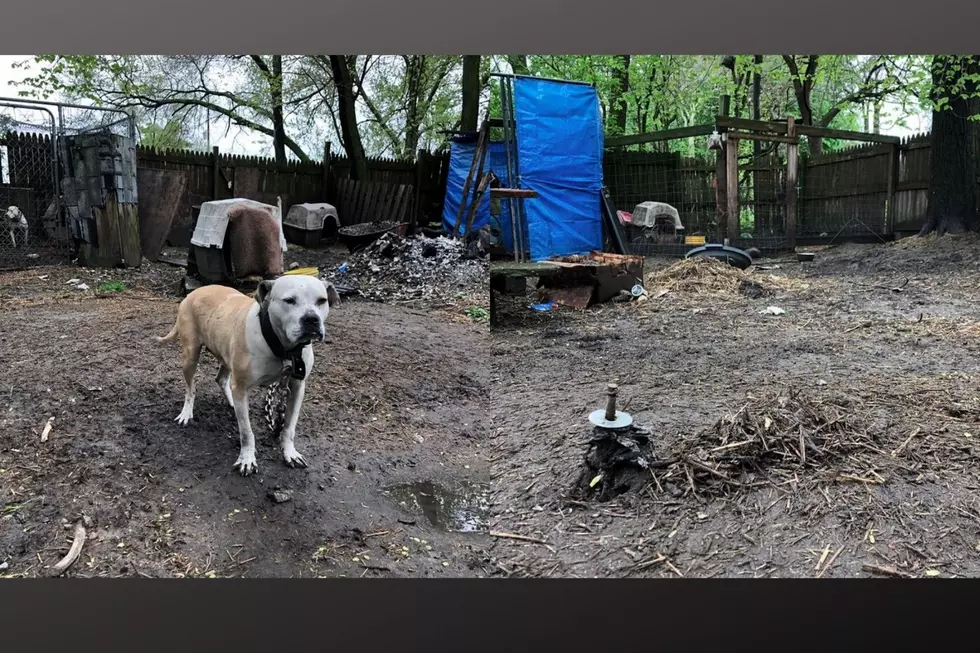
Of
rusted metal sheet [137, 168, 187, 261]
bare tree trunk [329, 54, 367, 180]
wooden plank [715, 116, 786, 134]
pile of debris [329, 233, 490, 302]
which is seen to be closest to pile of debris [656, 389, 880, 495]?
pile of debris [329, 233, 490, 302]

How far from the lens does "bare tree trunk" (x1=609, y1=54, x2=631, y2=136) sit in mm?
2545

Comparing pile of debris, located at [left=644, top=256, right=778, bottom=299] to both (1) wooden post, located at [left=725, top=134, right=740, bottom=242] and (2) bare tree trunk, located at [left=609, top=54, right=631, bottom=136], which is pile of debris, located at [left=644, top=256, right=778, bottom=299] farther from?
(2) bare tree trunk, located at [left=609, top=54, right=631, bottom=136]

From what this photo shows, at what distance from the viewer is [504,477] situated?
216 centimetres

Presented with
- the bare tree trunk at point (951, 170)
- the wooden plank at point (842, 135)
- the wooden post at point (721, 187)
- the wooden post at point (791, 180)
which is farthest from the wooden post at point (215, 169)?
the bare tree trunk at point (951, 170)

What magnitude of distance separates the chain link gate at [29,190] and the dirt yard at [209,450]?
8 cm

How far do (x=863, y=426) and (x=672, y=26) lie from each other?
56.0 inches

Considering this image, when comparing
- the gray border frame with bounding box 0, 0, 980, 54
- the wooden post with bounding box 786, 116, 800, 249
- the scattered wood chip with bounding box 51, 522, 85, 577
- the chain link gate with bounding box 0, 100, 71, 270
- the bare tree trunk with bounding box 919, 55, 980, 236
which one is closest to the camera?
the scattered wood chip with bounding box 51, 522, 85, 577

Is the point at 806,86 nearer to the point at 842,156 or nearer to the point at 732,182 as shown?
the point at 842,156

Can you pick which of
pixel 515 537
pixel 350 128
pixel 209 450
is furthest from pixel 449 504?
pixel 350 128

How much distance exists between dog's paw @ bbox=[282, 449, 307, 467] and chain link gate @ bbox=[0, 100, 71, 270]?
1.12 metres

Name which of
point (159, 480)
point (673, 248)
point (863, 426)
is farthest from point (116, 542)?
point (863, 426)

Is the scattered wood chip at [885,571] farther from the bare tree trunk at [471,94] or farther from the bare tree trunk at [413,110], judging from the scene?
the bare tree trunk at [413,110]

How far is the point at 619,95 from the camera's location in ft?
8.63

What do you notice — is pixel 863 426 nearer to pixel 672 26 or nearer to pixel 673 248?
pixel 673 248
